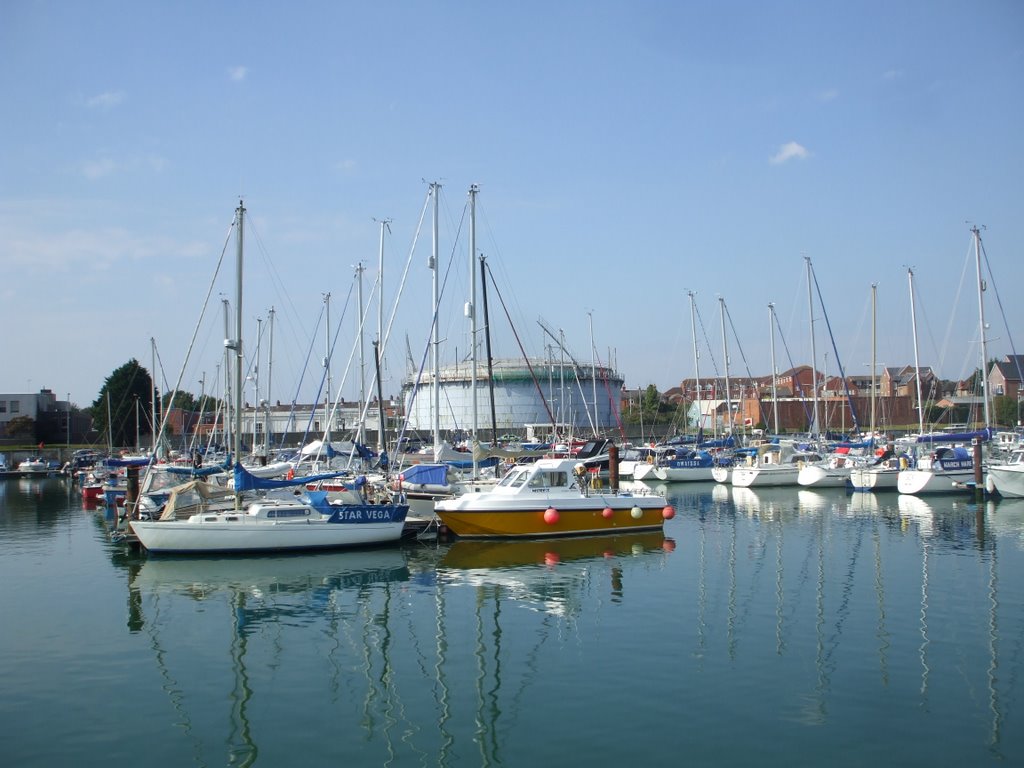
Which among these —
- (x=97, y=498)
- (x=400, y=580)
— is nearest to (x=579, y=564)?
(x=400, y=580)

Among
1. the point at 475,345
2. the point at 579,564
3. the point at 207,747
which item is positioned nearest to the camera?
the point at 207,747

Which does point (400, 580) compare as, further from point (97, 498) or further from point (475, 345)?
point (97, 498)

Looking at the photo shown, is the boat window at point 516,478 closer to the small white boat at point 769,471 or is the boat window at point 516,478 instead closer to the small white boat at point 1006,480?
the small white boat at point 1006,480

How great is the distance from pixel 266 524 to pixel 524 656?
12787 millimetres

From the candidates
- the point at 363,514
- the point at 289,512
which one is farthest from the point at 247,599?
the point at 363,514

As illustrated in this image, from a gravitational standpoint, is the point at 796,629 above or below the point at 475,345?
below

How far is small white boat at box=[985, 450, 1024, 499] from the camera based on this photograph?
39562 mm

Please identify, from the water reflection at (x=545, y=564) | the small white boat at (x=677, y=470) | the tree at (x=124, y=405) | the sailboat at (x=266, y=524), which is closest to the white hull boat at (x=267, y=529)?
the sailboat at (x=266, y=524)

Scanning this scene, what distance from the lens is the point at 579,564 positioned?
82.3 feet

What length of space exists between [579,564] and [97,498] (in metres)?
33.9

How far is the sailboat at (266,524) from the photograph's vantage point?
25703 millimetres

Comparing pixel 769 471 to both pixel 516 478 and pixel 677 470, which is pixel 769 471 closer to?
pixel 677 470

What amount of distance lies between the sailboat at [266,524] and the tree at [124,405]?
2836 inches

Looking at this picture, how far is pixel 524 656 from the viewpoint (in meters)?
15.7
